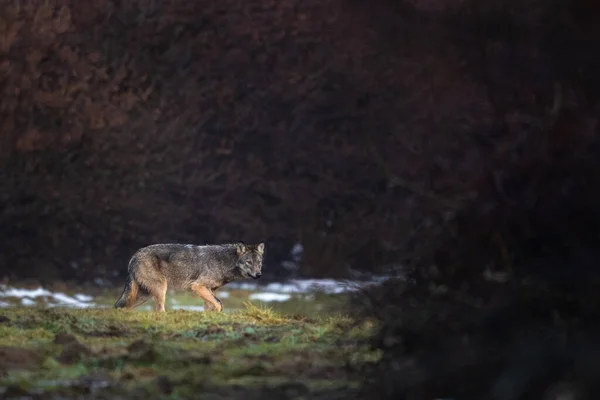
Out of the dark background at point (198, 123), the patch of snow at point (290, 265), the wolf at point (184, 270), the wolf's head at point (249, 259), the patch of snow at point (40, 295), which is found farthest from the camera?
the dark background at point (198, 123)

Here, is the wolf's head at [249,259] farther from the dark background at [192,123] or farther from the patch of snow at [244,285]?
the dark background at [192,123]

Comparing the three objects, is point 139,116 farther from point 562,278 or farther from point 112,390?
point 562,278

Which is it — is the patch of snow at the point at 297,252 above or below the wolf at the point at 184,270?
below

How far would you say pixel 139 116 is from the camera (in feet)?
83.4

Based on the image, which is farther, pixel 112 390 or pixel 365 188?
pixel 365 188

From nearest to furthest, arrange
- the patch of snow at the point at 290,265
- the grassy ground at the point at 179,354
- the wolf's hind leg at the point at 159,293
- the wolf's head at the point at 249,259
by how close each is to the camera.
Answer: the grassy ground at the point at 179,354 < the wolf's hind leg at the point at 159,293 < the wolf's head at the point at 249,259 < the patch of snow at the point at 290,265

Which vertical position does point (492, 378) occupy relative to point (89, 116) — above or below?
above

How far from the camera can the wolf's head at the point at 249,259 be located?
13.8 meters

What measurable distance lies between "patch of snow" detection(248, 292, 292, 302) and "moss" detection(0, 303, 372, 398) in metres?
4.70

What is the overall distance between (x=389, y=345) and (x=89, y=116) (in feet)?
64.2

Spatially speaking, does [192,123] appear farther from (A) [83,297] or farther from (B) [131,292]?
(B) [131,292]

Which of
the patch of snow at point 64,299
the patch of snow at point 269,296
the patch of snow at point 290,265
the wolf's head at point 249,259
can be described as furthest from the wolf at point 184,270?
the patch of snow at point 290,265

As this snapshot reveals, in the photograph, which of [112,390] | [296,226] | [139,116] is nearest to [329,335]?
[112,390]

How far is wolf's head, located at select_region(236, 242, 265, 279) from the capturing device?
13.8 meters
